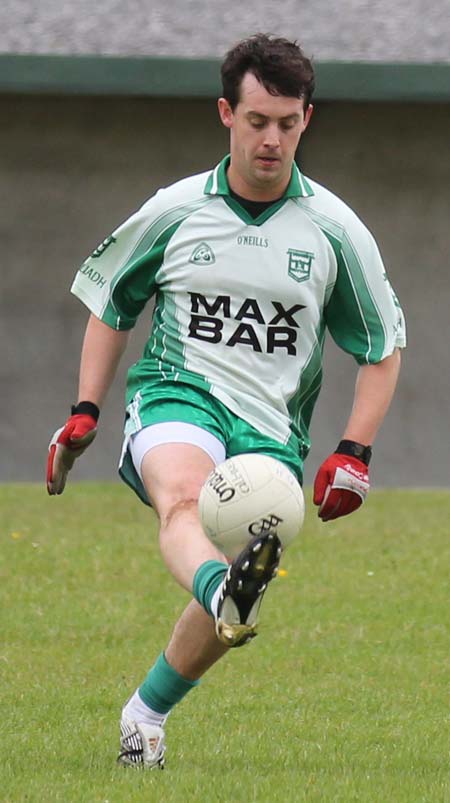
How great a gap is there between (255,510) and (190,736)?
1722 millimetres

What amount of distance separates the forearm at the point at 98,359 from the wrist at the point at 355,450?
0.81 meters

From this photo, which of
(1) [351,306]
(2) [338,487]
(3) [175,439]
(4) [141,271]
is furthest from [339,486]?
(4) [141,271]

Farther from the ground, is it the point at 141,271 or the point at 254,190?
the point at 254,190

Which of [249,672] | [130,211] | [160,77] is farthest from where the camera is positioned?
[130,211]

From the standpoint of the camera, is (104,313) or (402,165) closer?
(104,313)

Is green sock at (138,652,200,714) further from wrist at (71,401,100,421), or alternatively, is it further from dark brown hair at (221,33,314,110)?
dark brown hair at (221,33,314,110)

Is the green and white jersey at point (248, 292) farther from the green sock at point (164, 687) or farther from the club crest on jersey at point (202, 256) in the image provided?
the green sock at point (164, 687)

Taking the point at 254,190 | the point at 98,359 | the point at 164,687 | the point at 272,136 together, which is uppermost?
the point at 272,136

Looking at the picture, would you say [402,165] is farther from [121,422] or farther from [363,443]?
[363,443]

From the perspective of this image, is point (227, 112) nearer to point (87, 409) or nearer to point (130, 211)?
point (87, 409)

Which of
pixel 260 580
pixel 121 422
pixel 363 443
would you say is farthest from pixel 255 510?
pixel 121 422

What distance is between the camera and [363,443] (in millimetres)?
5582

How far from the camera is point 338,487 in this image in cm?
536

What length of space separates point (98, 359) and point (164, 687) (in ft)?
3.60
